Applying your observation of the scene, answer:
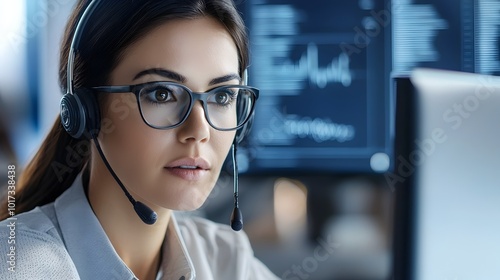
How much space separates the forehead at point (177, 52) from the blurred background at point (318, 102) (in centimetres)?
57

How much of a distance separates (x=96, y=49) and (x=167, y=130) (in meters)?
0.12

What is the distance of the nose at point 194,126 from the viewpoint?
731 mm

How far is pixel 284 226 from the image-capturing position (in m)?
1.37

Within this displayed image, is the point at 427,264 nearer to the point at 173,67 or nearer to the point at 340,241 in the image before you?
the point at 173,67

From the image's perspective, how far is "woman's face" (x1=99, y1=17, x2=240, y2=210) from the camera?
0.73m

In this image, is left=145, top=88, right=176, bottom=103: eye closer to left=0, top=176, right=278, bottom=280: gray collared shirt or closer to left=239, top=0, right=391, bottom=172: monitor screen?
left=0, top=176, right=278, bottom=280: gray collared shirt

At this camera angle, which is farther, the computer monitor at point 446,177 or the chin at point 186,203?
the chin at point 186,203

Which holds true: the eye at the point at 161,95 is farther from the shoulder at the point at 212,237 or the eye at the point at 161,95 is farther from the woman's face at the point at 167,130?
the shoulder at the point at 212,237

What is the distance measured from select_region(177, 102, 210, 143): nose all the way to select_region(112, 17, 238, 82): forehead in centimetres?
4

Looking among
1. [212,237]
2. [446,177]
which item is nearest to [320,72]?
[212,237]

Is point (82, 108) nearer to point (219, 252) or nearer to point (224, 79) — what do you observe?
point (224, 79)

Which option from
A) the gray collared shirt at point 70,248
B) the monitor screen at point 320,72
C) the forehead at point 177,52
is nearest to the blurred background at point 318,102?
the monitor screen at point 320,72

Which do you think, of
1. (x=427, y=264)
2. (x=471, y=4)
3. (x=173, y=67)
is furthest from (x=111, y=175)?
(x=471, y=4)

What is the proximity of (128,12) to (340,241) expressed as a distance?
799mm
